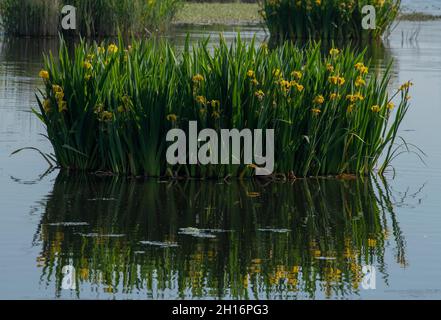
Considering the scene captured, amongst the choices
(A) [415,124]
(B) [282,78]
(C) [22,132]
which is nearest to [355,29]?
(A) [415,124]

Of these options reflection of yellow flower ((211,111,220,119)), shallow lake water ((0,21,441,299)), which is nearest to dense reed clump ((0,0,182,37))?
shallow lake water ((0,21,441,299))

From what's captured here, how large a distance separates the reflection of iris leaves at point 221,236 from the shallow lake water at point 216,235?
11mm

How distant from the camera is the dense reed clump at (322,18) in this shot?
29219mm

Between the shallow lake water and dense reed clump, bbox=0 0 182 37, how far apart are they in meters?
14.7

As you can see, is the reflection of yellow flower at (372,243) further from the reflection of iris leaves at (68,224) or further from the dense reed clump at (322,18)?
the dense reed clump at (322,18)

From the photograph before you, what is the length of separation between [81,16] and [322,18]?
558cm

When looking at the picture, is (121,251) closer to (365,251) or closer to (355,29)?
(365,251)

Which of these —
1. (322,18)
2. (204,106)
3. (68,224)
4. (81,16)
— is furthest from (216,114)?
(322,18)

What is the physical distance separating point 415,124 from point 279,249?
7.34m

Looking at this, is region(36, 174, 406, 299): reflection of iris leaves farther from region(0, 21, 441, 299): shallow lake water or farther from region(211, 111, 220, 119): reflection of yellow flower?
region(211, 111, 220, 119): reflection of yellow flower

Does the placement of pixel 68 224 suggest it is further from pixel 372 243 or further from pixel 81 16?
pixel 81 16

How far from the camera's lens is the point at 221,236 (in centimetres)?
914

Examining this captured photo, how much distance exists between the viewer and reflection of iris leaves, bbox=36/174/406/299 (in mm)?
7770
